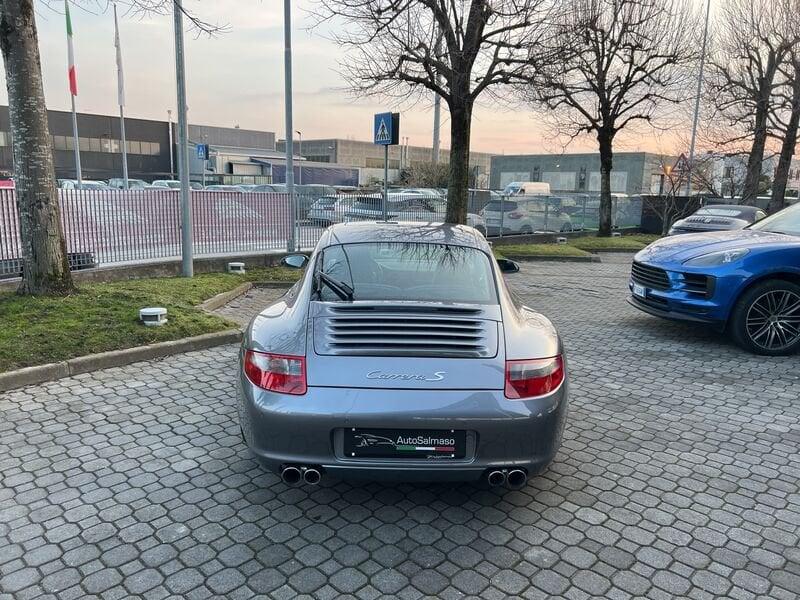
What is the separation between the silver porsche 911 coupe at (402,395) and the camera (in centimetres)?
283

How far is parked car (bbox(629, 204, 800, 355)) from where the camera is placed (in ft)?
20.9

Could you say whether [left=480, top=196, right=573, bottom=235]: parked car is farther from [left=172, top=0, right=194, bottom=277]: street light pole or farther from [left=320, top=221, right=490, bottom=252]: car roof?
[left=320, top=221, right=490, bottom=252]: car roof

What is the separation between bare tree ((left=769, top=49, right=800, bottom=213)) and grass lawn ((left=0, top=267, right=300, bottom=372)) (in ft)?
65.5

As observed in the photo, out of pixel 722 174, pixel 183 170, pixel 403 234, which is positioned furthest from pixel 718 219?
pixel 722 174

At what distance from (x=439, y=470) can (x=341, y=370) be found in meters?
0.68

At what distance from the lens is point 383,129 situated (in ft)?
36.2

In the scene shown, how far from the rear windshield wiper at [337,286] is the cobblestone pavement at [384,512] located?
1118 mm

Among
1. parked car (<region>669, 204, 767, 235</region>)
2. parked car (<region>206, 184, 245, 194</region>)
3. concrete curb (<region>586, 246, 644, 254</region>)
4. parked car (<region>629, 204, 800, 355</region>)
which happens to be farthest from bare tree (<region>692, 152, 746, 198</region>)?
parked car (<region>629, 204, 800, 355</region>)

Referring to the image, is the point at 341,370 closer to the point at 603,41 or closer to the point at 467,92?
the point at 467,92

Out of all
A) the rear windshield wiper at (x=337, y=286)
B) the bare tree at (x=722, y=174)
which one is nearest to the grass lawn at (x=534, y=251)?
the bare tree at (x=722, y=174)

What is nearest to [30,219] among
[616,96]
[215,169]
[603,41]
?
[603,41]

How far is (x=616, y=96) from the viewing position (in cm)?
2041

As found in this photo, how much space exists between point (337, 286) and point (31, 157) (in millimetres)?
5079

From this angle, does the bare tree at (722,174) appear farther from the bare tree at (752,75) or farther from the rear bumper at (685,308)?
the rear bumper at (685,308)
